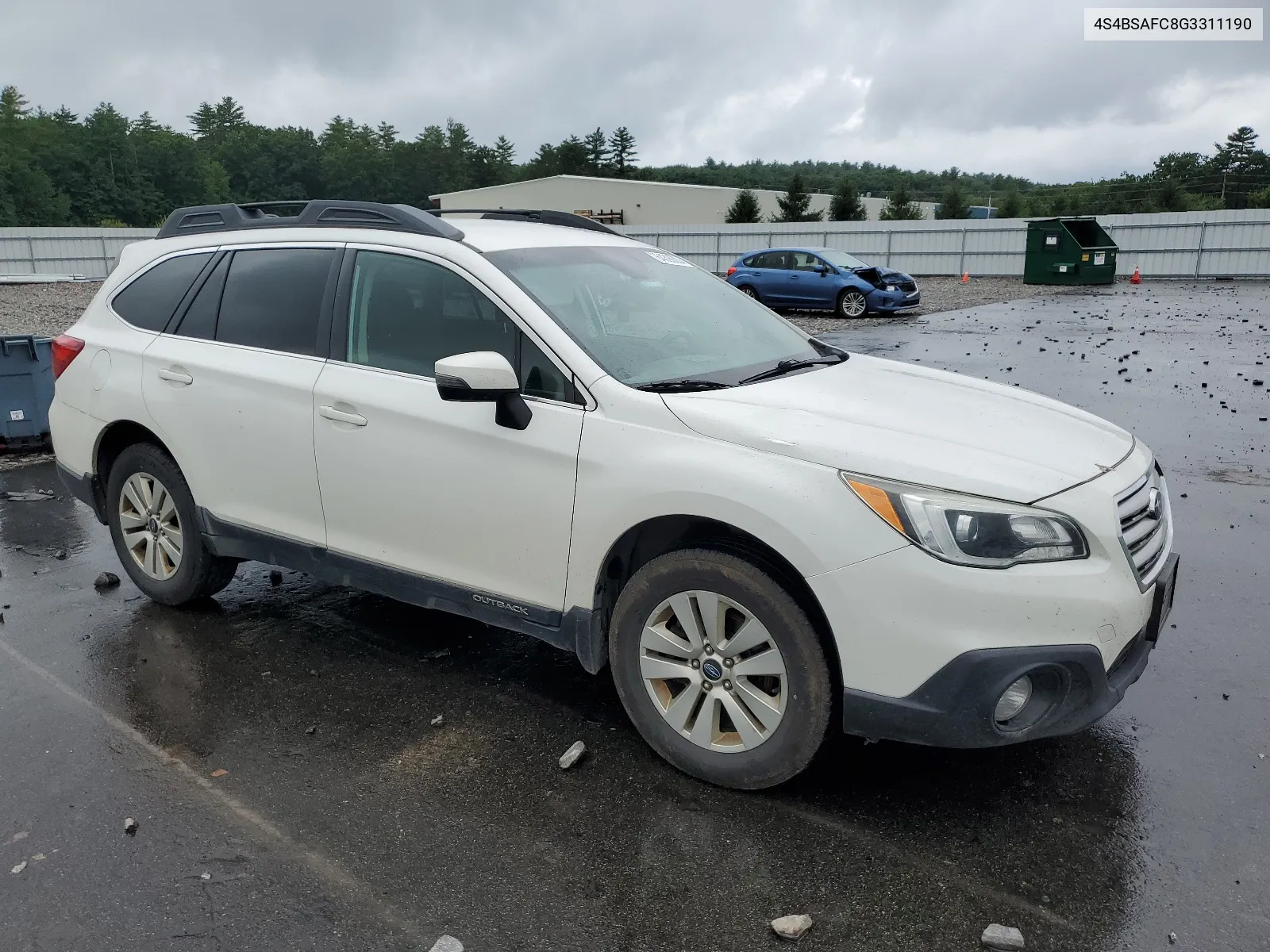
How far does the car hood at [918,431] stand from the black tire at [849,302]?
1878 centimetres

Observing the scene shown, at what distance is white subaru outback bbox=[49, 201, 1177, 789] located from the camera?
2.95 m

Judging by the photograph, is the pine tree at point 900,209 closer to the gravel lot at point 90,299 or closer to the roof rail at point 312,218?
the gravel lot at point 90,299

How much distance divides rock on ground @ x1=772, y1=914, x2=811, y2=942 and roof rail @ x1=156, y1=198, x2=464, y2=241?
2767 millimetres

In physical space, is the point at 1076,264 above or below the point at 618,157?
below

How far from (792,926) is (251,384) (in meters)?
3.16

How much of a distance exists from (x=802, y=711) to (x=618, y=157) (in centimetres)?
14480

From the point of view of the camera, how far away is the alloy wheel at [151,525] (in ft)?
16.3

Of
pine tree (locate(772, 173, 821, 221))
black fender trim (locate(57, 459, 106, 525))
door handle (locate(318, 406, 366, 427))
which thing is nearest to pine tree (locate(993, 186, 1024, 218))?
pine tree (locate(772, 173, 821, 221))

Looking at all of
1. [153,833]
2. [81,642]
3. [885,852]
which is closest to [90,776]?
[153,833]

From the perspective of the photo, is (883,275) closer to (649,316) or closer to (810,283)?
(810,283)

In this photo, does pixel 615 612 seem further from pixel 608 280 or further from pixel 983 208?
pixel 983 208

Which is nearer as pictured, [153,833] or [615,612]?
[153,833]

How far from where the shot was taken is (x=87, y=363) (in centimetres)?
512

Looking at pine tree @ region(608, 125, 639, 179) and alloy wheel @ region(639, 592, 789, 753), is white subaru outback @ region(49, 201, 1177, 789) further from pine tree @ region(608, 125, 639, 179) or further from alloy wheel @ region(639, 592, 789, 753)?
pine tree @ region(608, 125, 639, 179)
